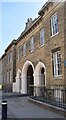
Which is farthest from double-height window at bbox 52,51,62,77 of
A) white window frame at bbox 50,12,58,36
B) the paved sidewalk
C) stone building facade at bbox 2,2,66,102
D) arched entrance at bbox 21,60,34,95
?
arched entrance at bbox 21,60,34,95

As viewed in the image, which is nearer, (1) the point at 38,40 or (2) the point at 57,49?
(2) the point at 57,49

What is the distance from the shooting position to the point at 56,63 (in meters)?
18.9

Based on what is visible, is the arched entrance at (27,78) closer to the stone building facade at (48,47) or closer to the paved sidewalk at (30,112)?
the stone building facade at (48,47)

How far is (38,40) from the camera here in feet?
80.7

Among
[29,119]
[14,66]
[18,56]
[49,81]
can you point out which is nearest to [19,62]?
[18,56]

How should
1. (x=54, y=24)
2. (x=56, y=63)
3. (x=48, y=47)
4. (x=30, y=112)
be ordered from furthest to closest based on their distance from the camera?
(x=48, y=47) → (x=54, y=24) → (x=56, y=63) → (x=30, y=112)

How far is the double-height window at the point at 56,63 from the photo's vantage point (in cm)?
1838

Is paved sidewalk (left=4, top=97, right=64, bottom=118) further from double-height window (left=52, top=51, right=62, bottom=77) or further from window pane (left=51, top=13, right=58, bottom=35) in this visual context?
window pane (left=51, top=13, right=58, bottom=35)

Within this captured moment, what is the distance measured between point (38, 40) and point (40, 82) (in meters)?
4.11

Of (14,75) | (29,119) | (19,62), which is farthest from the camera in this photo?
(14,75)

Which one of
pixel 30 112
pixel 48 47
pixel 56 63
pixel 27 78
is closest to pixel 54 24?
pixel 48 47

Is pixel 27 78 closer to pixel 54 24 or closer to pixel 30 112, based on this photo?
pixel 54 24

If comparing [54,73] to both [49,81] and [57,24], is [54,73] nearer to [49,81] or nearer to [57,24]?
[49,81]

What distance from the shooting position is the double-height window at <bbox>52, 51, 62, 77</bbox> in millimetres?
18375
